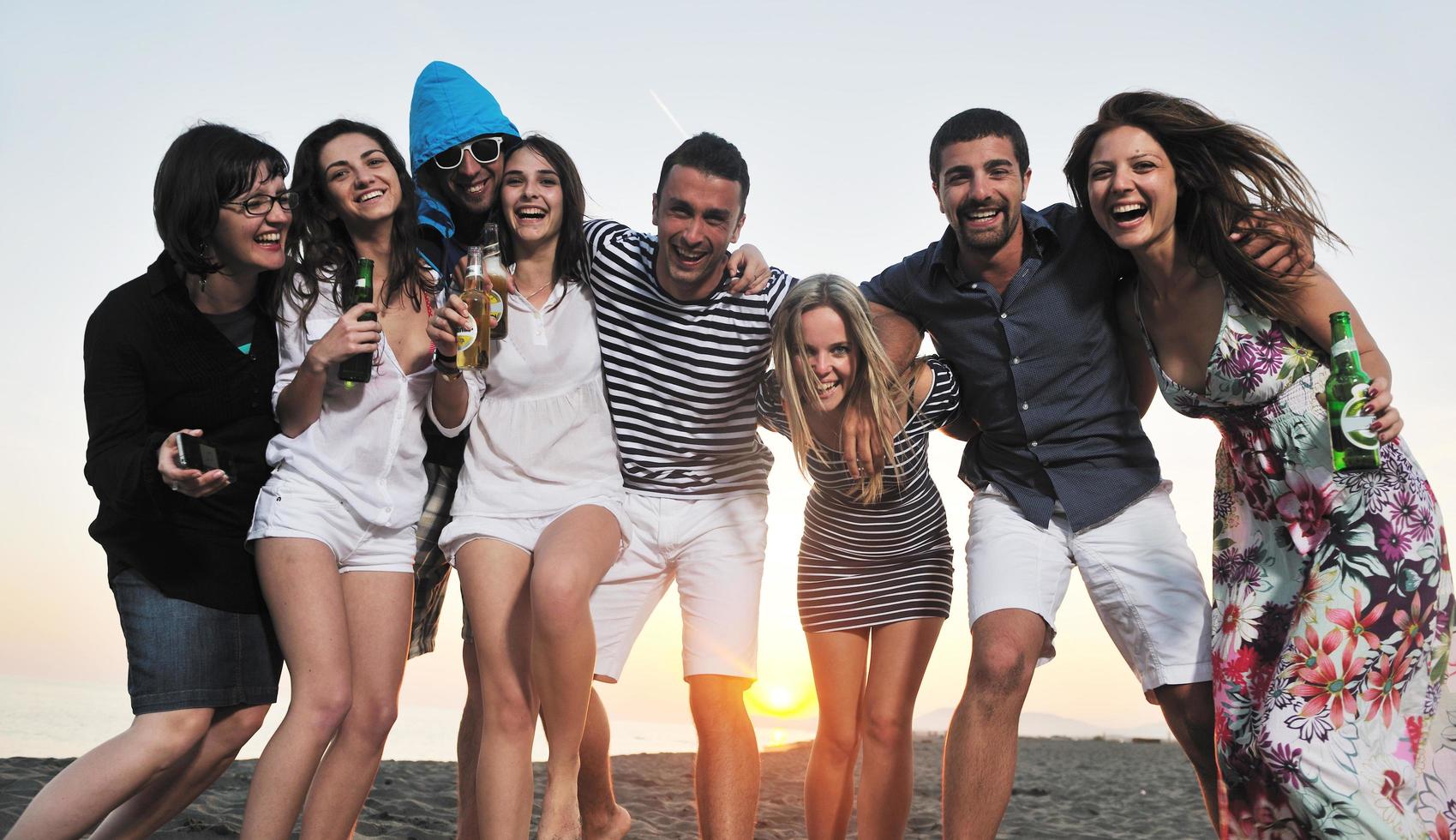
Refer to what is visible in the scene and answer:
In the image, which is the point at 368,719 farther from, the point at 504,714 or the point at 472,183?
the point at 472,183

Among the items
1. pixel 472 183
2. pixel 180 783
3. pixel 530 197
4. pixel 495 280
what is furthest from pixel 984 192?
pixel 180 783

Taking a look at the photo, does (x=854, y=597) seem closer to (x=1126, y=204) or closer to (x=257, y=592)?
(x=1126, y=204)

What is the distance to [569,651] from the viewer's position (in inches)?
169

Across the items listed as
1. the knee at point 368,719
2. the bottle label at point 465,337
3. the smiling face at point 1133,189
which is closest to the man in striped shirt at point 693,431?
the bottle label at point 465,337

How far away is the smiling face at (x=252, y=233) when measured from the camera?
4105 mm

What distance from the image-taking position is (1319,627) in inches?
153

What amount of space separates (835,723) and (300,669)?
89.7 inches

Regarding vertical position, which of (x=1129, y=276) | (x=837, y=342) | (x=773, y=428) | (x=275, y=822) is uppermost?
(x=1129, y=276)

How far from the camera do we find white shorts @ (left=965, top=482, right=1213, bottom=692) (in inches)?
176

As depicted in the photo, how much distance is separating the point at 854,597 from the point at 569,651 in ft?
4.42

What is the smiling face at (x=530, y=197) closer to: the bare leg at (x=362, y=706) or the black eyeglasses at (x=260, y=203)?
the black eyeglasses at (x=260, y=203)

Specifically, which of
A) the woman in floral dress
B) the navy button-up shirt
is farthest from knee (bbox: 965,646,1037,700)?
the woman in floral dress

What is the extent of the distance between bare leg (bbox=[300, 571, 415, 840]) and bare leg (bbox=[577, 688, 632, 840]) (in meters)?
1.12

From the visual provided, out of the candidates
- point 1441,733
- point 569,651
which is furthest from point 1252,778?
point 569,651
